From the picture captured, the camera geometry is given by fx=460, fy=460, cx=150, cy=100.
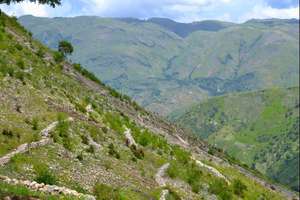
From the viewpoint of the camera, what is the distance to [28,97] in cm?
3722

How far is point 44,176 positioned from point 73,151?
641 centimetres

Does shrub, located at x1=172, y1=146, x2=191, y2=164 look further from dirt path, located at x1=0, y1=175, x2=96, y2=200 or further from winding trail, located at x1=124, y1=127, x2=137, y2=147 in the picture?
dirt path, located at x1=0, y1=175, x2=96, y2=200

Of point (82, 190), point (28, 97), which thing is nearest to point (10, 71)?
point (28, 97)

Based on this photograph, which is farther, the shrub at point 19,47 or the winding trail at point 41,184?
the shrub at point 19,47

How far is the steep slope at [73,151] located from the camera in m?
25.7

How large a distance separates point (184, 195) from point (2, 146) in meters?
14.0

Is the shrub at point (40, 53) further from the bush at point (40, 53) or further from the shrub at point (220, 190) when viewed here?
the shrub at point (220, 190)

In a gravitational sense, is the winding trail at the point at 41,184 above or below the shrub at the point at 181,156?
above

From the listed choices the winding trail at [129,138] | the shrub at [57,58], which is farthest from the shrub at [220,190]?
the shrub at [57,58]

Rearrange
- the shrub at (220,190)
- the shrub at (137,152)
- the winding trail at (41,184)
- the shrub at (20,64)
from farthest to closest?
the shrub at (20,64) < the shrub at (220,190) < the shrub at (137,152) < the winding trail at (41,184)

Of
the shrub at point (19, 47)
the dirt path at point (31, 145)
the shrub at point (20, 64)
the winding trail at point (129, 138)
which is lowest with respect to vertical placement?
the winding trail at point (129, 138)

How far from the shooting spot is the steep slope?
25.7 m

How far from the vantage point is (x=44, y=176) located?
24656mm

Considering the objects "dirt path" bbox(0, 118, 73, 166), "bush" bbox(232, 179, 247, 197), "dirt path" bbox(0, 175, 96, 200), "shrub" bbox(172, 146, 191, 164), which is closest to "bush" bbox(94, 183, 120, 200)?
"dirt path" bbox(0, 175, 96, 200)
